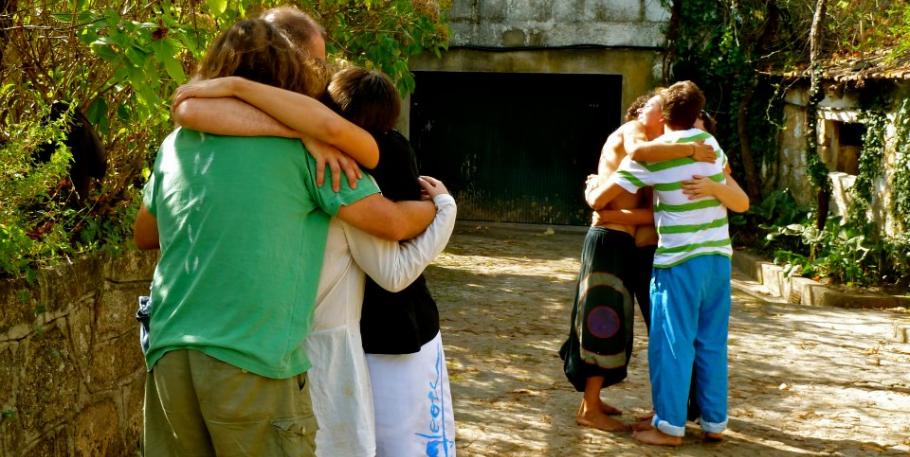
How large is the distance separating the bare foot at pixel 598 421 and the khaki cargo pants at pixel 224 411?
125 inches

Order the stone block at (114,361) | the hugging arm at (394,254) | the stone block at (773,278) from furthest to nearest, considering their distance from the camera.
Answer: the stone block at (773,278) → the stone block at (114,361) → the hugging arm at (394,254)

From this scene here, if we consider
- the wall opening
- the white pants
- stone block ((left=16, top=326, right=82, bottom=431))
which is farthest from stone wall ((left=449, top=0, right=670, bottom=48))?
the white pants

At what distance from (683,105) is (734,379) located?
2342 mm

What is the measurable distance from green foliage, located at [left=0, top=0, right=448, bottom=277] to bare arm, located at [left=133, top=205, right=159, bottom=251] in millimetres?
710

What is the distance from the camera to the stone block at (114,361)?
4.09 meters

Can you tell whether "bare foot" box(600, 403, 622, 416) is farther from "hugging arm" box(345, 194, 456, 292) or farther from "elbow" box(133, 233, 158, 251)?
"elbow" box(133, 233, 158, 251)

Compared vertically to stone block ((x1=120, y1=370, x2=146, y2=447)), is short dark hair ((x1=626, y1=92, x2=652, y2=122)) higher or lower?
higher

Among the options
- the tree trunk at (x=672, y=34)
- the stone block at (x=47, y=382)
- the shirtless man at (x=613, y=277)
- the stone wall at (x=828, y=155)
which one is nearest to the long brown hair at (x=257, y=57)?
the stone block at (x=47, y=382)

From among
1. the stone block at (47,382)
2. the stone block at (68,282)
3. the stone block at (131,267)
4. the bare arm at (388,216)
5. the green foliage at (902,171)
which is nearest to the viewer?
the bare arm at (388,216)

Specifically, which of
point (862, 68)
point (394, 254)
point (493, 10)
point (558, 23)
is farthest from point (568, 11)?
point (394, 254)

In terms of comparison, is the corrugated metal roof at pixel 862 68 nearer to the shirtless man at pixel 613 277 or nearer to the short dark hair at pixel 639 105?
the short dark hair at pixel 639 105

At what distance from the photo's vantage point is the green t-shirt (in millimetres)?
2359

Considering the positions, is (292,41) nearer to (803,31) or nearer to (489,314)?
(489,314)

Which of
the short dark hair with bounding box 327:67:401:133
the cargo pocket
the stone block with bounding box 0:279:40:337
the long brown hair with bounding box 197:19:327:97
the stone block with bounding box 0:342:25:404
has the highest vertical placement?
the long brown hair with bounding box 197:19:327:97
